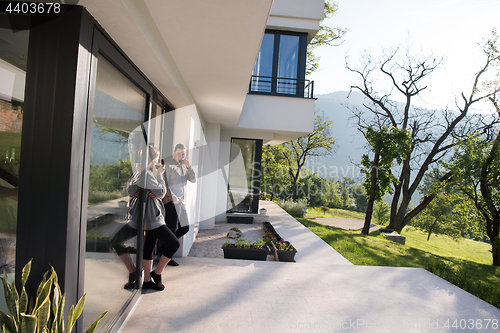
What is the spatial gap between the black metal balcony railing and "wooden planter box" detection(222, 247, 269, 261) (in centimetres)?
527

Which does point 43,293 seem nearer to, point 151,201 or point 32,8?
point 32,8

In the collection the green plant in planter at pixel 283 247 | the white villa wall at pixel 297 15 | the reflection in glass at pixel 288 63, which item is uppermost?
the white villa wall at pixel 297 15

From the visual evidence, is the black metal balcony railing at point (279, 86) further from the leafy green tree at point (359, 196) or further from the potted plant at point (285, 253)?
the leafy green tree at point (359, 196)

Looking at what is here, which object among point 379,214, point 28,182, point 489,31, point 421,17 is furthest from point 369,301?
point 379,214

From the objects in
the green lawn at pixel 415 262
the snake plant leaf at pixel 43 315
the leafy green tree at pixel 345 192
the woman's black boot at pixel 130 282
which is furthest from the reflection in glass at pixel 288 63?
the leafy green tree at pixel 345 192

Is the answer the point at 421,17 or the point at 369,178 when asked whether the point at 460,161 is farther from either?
the point at 421,17

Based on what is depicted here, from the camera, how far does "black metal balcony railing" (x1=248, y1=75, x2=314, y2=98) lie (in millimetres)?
8945

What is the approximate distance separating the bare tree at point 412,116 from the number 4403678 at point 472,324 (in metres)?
14.0

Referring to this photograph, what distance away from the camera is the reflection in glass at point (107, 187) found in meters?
1.94

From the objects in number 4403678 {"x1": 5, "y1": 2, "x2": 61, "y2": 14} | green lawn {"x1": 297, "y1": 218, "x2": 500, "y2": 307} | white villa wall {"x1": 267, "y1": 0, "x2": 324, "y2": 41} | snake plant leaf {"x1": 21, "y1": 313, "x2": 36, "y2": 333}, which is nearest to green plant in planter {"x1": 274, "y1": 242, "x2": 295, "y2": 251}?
green lawn {"x1": 297, "y1": 218, "x2": 500, "y2": 307}

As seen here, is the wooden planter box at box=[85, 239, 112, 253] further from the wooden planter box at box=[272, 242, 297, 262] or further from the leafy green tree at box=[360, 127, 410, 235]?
the leafy green tree at box=[360, 127, 410, 235]

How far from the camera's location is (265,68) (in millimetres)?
9320

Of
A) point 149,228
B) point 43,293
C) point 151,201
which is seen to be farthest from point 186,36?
point 43,293

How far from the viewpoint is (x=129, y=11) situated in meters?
1.73
